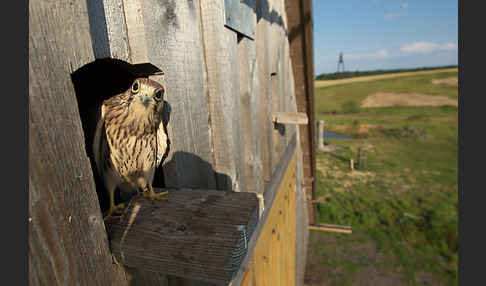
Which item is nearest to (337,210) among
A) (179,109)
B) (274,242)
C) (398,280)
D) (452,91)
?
(398,280)

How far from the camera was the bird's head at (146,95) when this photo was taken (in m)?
0.85

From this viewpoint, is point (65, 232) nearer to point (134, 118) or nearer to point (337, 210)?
point (134, 118)

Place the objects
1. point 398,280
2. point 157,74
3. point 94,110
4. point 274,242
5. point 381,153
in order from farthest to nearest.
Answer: point 381,153 < point 398,280 < point 274,242 < point 94,110 < point 157,74

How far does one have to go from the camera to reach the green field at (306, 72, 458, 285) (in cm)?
565

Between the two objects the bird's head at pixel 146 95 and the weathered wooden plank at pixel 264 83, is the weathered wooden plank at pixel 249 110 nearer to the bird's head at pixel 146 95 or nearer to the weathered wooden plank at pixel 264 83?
the weathered wooden plank at pixel 264 83

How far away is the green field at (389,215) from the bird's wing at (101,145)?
229 inches

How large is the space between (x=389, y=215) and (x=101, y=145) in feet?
28.4

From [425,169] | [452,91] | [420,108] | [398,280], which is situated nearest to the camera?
[398,280]

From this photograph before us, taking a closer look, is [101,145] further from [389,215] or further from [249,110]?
[389,215]

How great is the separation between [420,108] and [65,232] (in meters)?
38.4

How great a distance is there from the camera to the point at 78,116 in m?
0.56

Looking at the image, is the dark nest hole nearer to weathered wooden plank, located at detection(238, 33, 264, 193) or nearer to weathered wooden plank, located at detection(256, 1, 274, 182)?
weathered wooden plank, located at detection(238, 33, 264, 193)

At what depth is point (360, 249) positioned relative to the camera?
6340 millimetres

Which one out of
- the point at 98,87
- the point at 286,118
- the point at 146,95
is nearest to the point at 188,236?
the point at 146,95
